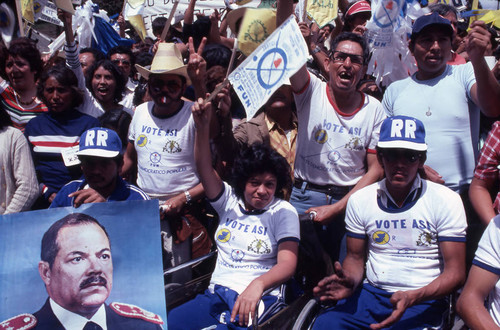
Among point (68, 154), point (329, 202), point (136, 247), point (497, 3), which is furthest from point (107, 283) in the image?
point (497, 3)

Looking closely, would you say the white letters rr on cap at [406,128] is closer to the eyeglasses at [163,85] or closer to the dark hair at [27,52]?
the eyeglasses at [163,85]

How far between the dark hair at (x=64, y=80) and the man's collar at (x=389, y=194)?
234cm

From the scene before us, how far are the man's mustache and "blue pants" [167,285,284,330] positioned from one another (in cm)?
57

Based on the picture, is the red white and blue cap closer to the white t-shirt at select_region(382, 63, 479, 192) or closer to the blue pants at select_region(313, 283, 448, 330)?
the white t-shirt at select_region(382, 63, 479, 192)

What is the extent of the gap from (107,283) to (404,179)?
5.50 feet

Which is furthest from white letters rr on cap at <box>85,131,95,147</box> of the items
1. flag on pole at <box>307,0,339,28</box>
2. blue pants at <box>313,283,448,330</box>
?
flag on pole at <box>307,0,339,28</box>

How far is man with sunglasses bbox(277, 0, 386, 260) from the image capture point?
3.42m

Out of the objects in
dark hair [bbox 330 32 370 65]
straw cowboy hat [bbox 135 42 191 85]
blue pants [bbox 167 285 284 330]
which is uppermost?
dark hair [bbox 330 32 370 65]

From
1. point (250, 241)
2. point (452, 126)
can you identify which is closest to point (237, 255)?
point (250, 241)

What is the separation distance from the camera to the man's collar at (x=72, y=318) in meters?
2.46

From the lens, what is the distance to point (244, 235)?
10.3 ft

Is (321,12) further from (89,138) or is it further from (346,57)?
(89,138)

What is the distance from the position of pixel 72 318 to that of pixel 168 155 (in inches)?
54.2

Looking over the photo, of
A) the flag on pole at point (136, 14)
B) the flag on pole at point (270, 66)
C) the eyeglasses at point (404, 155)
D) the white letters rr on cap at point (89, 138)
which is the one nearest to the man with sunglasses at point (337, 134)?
the eyeglasses at point (404, 155)
